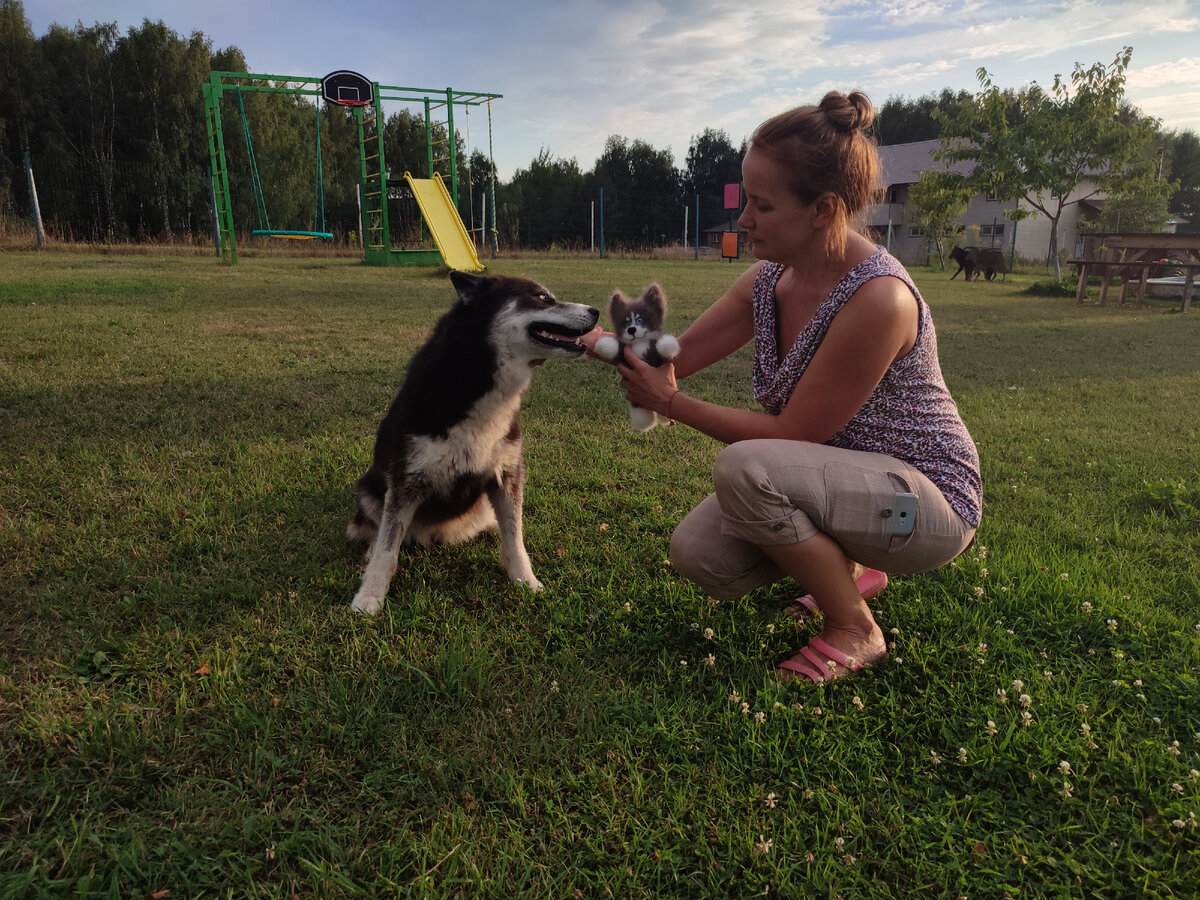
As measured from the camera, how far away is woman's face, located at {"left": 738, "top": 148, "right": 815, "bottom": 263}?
2.07 m

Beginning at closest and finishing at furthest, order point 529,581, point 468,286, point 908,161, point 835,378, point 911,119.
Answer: point 835,378
point 468,286
point 529,581
point 908,161
point 911,119

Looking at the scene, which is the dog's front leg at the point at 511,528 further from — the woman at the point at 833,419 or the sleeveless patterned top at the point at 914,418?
the sleeveless patterned top at the point at 914,418

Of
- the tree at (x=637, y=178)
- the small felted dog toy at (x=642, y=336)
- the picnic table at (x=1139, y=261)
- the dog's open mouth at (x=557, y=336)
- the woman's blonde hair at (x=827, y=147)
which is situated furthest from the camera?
the tree at (x=637, y=178)

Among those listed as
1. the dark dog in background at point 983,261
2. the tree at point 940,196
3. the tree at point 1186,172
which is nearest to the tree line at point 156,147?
the tree at point 940,196

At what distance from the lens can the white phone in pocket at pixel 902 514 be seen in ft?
6.94

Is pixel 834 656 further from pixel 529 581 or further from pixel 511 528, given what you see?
pixel 511 528

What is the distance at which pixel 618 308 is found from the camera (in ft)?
8.20

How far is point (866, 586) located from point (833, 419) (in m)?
0.86

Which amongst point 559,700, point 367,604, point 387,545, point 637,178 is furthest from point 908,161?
point 559,700

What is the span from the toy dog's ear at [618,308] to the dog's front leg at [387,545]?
1.05 meters

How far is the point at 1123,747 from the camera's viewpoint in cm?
190

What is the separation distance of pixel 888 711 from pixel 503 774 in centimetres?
117

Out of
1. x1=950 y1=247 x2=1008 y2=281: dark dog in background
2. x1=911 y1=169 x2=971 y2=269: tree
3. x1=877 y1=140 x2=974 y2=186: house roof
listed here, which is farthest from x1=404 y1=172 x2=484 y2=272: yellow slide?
x1=877 y1=140 x2=974 y2=186: house roof

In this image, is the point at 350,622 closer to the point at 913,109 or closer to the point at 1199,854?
the point at 1199,854
